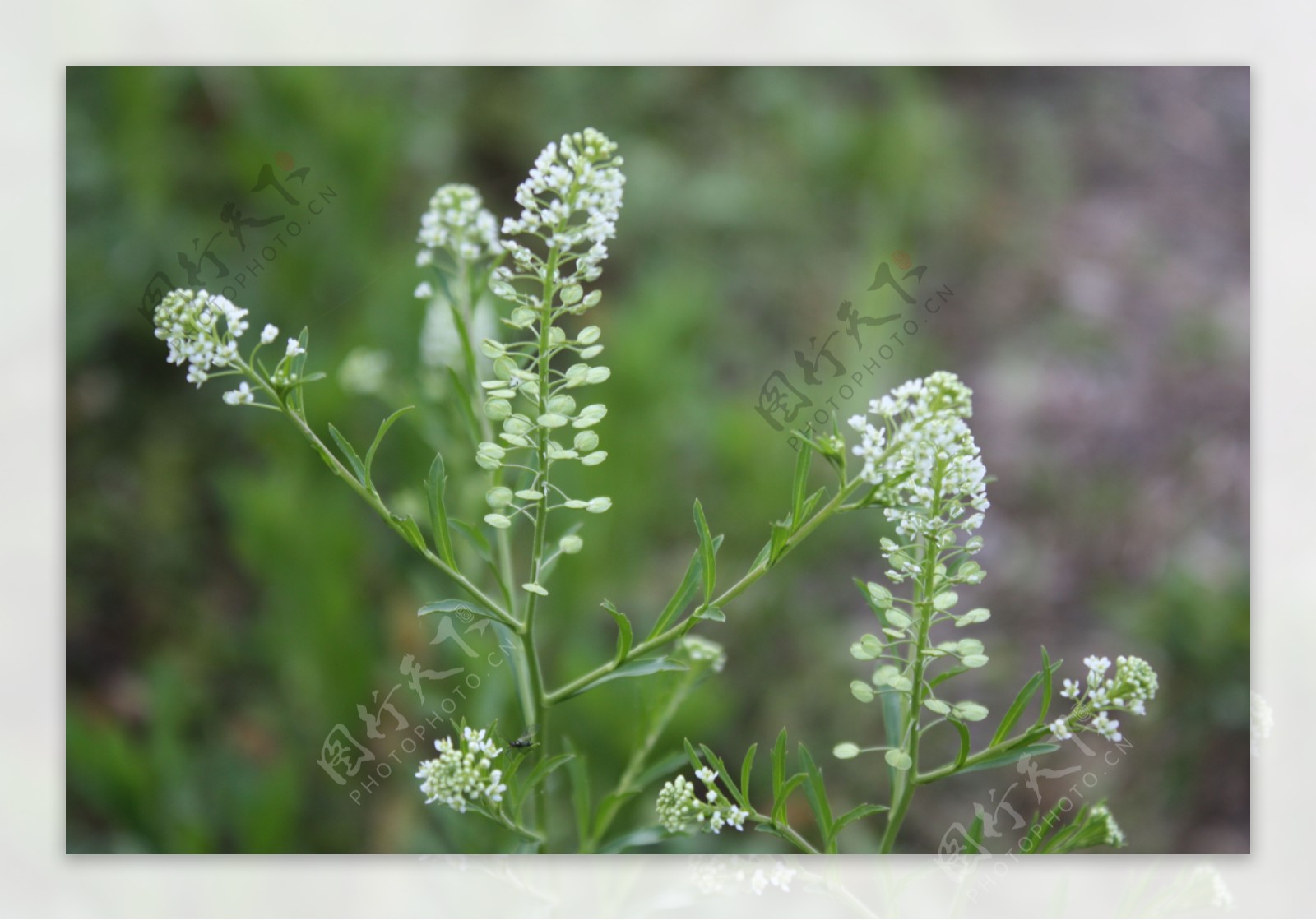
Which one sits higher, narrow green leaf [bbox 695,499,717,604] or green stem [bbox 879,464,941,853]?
narrow green leaf [bbox 695,499,717,604]

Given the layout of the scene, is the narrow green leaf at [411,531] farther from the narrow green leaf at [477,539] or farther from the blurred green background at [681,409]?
the blurred green background at [681,409]

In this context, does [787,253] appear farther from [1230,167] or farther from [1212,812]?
[1212,812]

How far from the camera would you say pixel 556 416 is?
0.45m

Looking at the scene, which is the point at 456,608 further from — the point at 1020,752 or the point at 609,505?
the point at 1020,752

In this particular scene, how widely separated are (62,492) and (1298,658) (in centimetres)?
94

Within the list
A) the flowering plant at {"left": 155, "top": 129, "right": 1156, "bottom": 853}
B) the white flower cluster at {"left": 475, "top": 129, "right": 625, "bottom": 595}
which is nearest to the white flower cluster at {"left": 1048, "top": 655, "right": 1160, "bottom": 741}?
the flowering plant at {"left": 155, "top": 129, "right": 1156, "bottom": 853}

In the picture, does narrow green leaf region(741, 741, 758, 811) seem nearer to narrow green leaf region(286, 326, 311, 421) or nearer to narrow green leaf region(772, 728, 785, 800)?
narrow green leaf region(772, 728, 785, 800)

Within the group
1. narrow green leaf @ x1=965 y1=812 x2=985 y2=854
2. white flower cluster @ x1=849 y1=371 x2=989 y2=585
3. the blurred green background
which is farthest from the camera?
the blurred green background

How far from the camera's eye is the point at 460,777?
A: 0.48 meters
